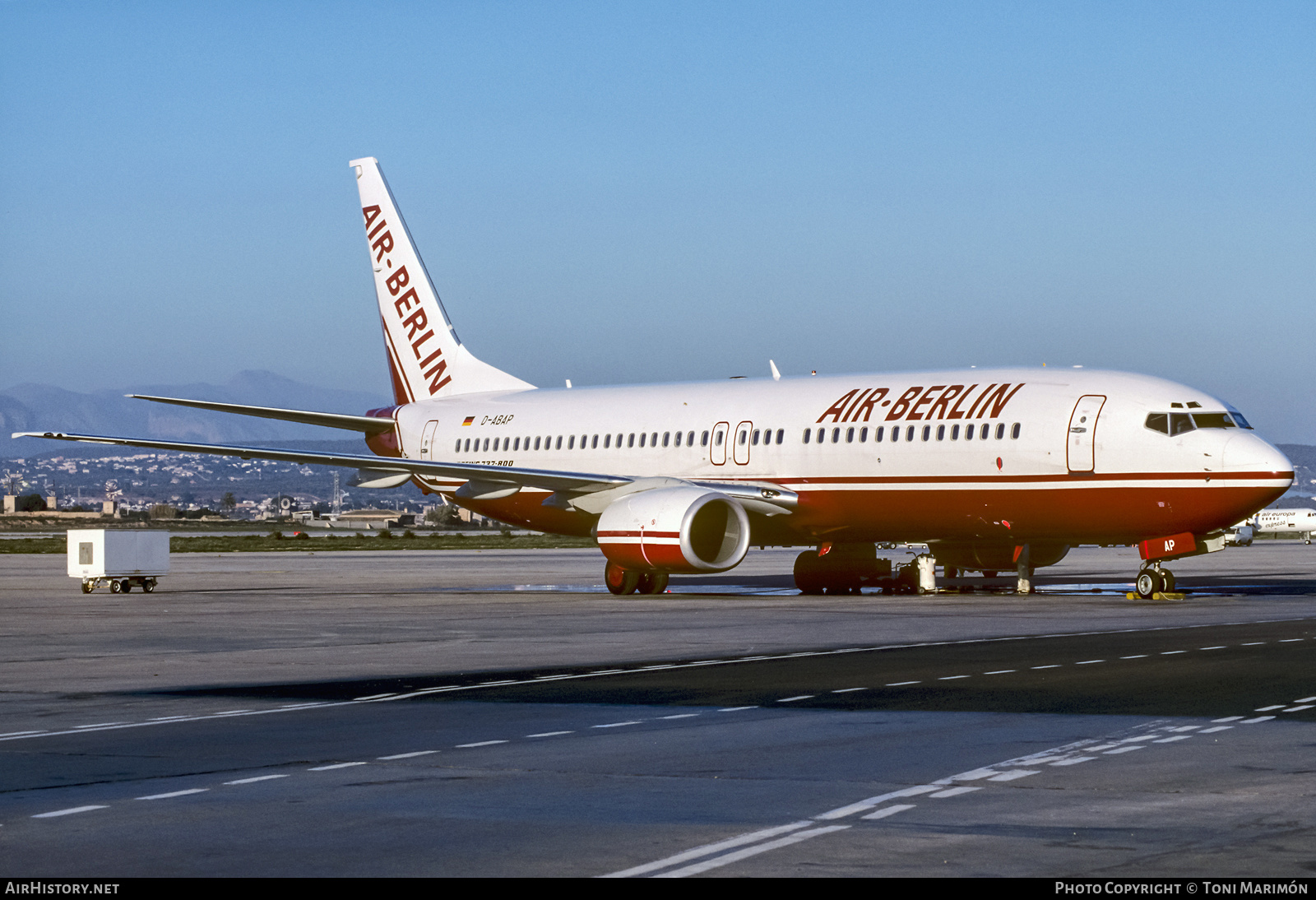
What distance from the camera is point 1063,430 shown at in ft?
101

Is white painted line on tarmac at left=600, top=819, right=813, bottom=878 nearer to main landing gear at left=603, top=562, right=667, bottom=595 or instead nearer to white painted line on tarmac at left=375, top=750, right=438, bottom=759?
white painted line on tarmac at left=375, top=750, right=438, bottom=759

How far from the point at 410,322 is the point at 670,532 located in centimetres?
1510

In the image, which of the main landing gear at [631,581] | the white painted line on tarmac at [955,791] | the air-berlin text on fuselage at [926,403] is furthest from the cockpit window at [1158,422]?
the white painted line on tarmac at [955,791]

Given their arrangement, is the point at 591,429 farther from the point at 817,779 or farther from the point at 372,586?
the point at 817,779

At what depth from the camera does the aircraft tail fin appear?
43.9 metres

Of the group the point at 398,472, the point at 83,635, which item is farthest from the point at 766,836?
the point at 398,472

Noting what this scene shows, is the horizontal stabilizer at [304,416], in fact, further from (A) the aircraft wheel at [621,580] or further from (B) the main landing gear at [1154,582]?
(B) the main landing gear at [1154,582]

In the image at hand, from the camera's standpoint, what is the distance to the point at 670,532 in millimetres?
32000

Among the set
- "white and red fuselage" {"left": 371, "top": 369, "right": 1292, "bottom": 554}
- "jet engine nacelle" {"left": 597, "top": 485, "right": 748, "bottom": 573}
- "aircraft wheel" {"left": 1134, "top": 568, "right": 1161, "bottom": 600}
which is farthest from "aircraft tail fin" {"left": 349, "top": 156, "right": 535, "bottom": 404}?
"aircraft wheel" {"left": 1134, "top": 568, "right": 1161, "bottom": 600}

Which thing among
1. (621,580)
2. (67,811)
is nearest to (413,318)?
(621,580)

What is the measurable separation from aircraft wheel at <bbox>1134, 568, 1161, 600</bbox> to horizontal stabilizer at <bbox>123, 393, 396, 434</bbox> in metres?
18.4

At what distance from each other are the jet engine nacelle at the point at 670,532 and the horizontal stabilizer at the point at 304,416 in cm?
871

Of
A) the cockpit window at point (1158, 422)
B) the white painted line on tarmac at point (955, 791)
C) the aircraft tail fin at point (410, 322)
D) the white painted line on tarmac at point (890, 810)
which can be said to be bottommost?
the white painted line on tarmac at point (890, 810)

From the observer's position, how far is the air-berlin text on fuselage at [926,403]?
105 feet
